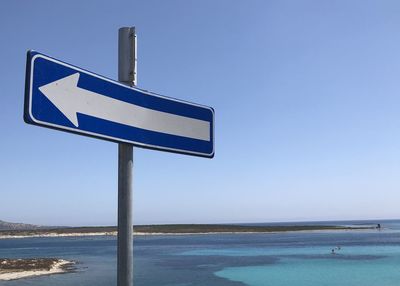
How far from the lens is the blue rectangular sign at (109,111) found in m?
2.36

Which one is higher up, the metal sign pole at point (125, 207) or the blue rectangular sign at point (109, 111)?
the blue rectangular sign at point (109, 111)

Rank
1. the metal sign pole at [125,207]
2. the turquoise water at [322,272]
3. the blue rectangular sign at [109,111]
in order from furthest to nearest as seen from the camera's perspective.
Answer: the turquoise water at [322,272]
the metal sign pole at [125,207]
the blue rectangular sign at [109,111]

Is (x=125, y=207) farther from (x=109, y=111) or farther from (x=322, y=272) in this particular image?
(x=322, y=272)

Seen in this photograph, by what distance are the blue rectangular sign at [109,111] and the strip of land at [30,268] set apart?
37371 mm

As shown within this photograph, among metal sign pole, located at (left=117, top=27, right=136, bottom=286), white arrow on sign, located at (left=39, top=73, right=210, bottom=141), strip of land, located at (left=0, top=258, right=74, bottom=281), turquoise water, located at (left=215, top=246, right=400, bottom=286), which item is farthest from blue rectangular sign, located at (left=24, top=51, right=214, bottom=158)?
strip of land, located at (left=0, top=258, right=74, bottom=281)

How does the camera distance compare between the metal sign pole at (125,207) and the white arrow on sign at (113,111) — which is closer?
the white arrow on sign at (113,111)

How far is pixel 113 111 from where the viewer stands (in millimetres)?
2787

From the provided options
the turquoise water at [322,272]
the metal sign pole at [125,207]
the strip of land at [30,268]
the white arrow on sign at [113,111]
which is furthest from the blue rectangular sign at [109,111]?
the strip of land at [30,268]

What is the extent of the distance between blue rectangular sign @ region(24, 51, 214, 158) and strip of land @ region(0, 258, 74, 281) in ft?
123

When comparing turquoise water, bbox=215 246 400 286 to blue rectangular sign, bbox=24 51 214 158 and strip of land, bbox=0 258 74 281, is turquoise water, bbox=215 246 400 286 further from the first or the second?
blue rectangular sign, bbox=24 51 214 158

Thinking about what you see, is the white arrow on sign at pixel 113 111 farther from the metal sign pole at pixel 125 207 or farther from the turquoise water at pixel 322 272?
the turquoise water at pixel 322 272

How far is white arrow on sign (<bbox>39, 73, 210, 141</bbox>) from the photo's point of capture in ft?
8.09

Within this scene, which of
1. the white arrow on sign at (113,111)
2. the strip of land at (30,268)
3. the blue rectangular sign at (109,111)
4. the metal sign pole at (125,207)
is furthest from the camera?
the strip of land at (30,268)

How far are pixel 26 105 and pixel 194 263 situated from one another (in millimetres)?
47012
